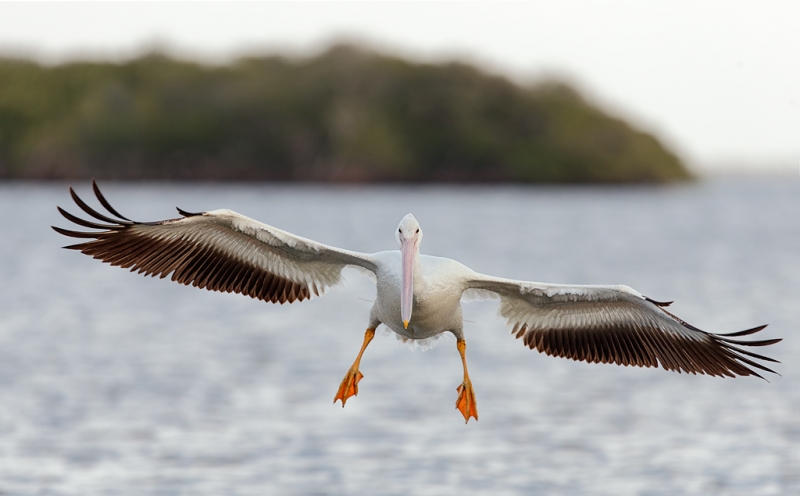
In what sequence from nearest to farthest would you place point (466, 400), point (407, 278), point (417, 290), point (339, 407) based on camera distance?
point (407, 278), point (417, 290), point (466, 400), point (339, 407)

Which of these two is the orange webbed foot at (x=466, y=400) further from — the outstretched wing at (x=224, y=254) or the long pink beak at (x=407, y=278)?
the outstretched wing at (x=224, y=254)

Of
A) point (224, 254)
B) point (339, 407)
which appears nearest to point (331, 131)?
point (339, 407)

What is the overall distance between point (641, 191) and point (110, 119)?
58.1 metres

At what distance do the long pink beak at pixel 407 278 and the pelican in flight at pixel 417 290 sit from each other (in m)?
0.10

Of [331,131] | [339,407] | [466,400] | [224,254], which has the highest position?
[331,131]

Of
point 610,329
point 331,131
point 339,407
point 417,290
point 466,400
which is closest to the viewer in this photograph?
point 417,290

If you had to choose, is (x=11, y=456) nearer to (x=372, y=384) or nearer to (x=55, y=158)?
(x=372, y=384)

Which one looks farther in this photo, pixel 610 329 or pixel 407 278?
pixel 610 329

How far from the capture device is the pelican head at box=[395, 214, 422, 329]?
25.1 feet

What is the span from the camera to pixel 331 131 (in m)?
104

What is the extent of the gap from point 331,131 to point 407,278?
97435mm

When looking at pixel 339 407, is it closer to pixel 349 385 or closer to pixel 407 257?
pixel 349 385

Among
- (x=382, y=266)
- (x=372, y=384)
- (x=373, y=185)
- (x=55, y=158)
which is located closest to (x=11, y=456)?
(x=372, y=384)

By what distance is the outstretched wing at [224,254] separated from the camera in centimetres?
880
